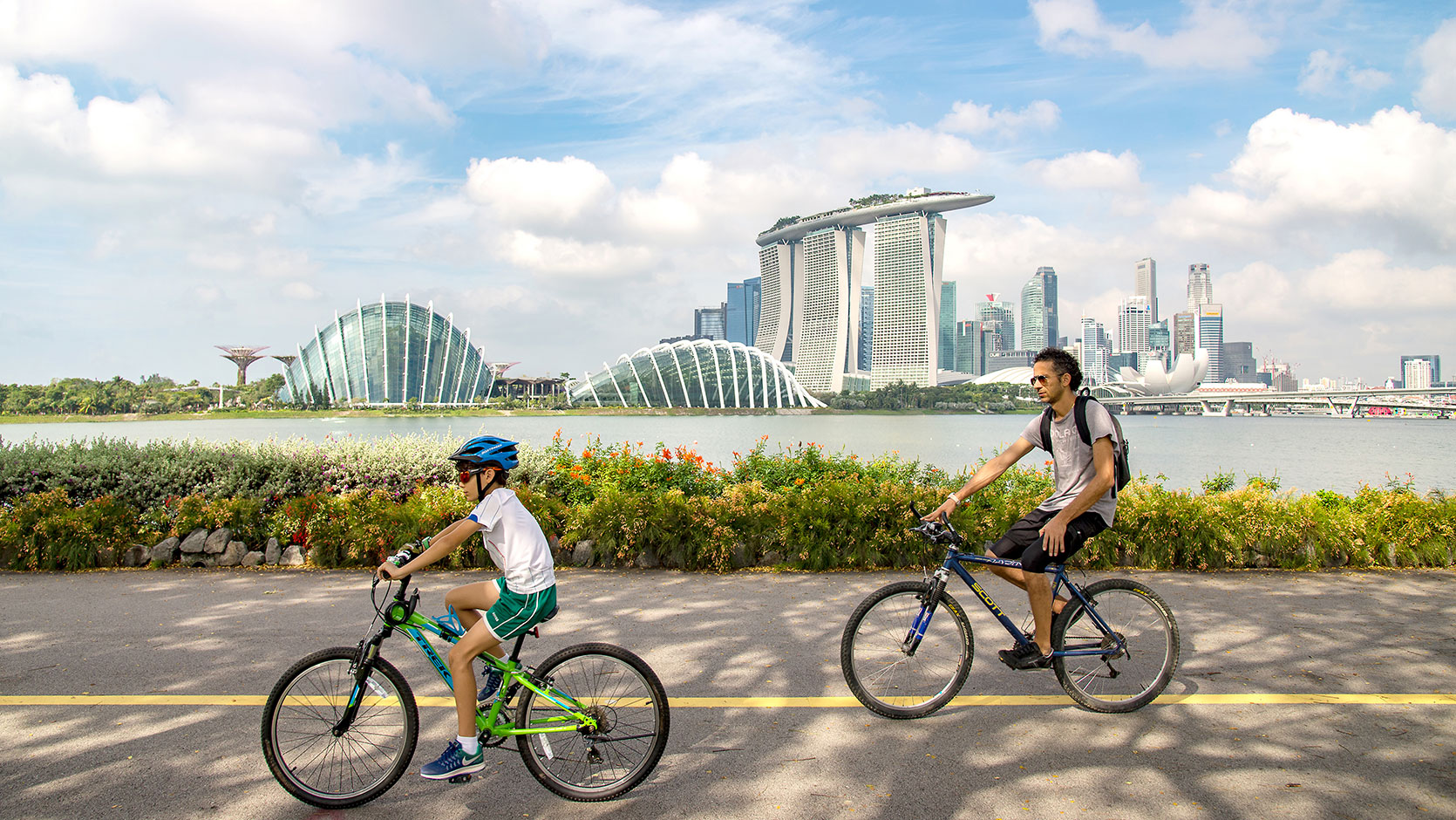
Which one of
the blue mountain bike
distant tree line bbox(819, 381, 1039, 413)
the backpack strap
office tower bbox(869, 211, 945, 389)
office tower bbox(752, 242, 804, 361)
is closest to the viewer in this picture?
the blue mountain bike

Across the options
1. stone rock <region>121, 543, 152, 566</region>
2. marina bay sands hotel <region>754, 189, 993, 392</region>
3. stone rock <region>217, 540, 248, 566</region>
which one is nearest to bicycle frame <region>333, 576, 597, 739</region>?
stone rock <region>217, 540, 248, 566</region>

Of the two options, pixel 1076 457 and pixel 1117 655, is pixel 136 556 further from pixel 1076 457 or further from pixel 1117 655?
pixel 1117 655

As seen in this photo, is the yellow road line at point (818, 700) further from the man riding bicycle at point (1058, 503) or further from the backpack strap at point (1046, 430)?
the backpack strap at point (1046, 430)

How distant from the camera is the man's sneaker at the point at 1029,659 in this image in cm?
373

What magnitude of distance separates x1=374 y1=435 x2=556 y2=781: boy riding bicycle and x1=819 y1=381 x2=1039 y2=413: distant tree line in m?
121

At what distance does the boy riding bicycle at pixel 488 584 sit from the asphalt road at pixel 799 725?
0.70 feet

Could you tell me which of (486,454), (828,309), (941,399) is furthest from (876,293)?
(486,454)

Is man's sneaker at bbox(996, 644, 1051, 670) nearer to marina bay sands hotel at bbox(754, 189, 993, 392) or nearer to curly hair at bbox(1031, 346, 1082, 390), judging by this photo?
curly hair at bbox(1031, 346, 1082, 390)

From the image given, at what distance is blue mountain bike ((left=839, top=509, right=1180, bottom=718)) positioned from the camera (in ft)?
12.2

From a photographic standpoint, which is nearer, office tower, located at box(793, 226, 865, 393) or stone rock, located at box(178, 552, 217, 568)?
stone rock, located at box(178, 552, 217, 568)

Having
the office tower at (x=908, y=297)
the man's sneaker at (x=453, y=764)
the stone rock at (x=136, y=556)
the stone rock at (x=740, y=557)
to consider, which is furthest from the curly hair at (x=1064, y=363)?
the office tower at (x=908, y=297)

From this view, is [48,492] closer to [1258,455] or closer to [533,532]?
[533,532]

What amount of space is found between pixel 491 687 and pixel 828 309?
166 meters

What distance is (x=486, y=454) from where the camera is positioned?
117 inches
